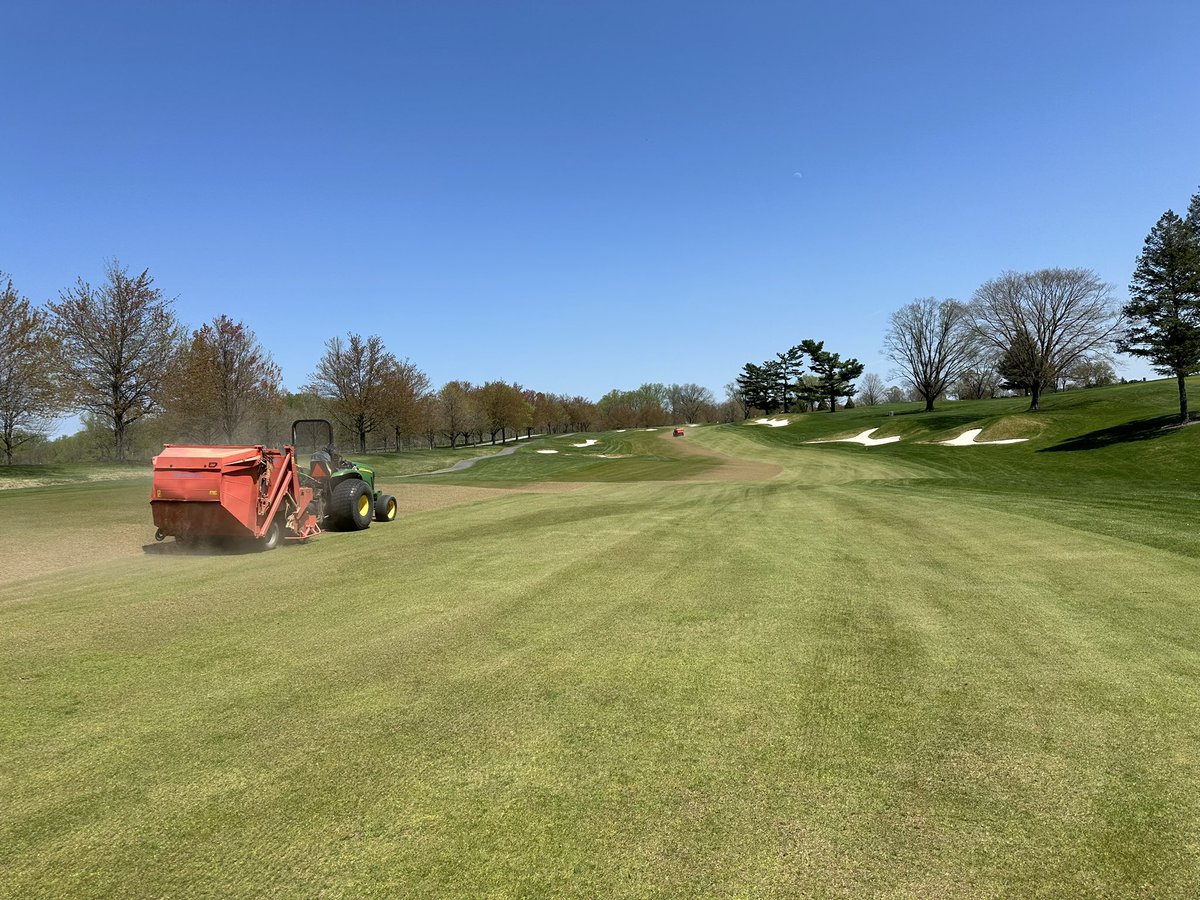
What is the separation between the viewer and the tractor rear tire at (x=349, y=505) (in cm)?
1217

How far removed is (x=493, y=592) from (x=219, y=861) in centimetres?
447

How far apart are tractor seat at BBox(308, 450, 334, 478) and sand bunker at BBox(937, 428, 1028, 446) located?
1659 inches

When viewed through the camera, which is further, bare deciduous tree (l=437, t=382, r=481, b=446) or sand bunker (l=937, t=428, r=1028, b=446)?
bare deciduous tree (l=437, t=382, r=481, b=446)

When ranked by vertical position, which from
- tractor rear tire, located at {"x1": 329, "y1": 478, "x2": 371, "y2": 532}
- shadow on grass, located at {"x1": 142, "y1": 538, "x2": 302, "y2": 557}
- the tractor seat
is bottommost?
shadow on grass, located at {"x1": 142, "y1": 538, "x2": 302, "y2": 557}

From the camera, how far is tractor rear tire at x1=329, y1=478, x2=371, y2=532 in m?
12.2

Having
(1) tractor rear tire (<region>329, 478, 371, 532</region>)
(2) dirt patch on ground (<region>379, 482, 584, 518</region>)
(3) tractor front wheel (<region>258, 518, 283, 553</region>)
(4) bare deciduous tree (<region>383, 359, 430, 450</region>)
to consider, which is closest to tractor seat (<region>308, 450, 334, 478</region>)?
(1) tractor rear tire (<region>329, 478, 371, 532</region>)

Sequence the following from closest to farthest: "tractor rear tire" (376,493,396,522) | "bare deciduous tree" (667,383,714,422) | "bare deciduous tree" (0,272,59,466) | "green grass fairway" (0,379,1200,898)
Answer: "green grass fairway" (0,379,1200,898), "tractor rear tire" (376,493,396,522), "bare deciduous tree" (0,272,59,466), "bare deciduous tree" (667,383,714,422)

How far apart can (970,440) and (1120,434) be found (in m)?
9.30

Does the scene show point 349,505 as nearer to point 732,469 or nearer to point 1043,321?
point 732,469

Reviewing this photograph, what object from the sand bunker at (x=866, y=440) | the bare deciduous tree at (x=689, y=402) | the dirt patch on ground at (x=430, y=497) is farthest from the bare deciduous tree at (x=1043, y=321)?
the bare deciduous tree at (x=689, y=402)

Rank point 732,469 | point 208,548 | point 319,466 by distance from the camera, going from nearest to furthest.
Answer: point 208,548, point 319,466, point 732,469

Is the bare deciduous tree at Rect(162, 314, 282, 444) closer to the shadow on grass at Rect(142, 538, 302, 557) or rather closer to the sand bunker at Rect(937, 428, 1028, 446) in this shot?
the shadow on grass at Rect(142, 538, 302, 557)

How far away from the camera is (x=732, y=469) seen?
1500 inches

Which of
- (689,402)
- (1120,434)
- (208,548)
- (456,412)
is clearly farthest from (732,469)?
(689,402)
